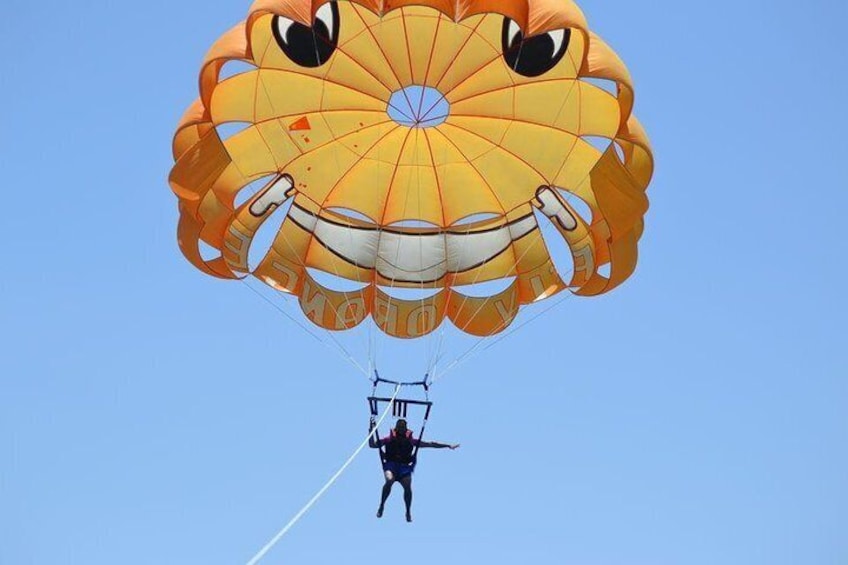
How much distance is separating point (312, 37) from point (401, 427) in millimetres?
4434

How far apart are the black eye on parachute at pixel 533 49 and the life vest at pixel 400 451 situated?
4308 mm

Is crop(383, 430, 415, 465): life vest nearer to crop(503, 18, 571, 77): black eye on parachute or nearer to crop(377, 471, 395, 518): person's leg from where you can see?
crop(377, 471, 395, 518): person's leg

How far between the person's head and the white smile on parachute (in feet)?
7.99

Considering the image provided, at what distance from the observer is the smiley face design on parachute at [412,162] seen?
15.7 m

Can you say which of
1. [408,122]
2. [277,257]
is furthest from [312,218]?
[408,122]

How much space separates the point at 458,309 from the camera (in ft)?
59.1

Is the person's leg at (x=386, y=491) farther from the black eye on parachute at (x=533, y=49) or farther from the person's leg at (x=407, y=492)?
the black eye on parachute at (x=533, y=49)

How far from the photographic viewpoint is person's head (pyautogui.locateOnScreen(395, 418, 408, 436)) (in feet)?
52.6

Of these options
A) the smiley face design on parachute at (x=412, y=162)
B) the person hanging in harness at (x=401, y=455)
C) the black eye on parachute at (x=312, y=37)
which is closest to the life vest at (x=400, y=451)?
the person hanging in harness at (x=401, y=455)

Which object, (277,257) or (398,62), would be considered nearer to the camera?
(398,62)

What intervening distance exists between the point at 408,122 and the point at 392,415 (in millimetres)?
3482

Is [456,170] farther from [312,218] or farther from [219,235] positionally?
[219,235]

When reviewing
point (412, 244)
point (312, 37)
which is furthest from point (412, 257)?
point (312, 37)

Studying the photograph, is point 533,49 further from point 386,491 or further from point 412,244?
point 386,491
